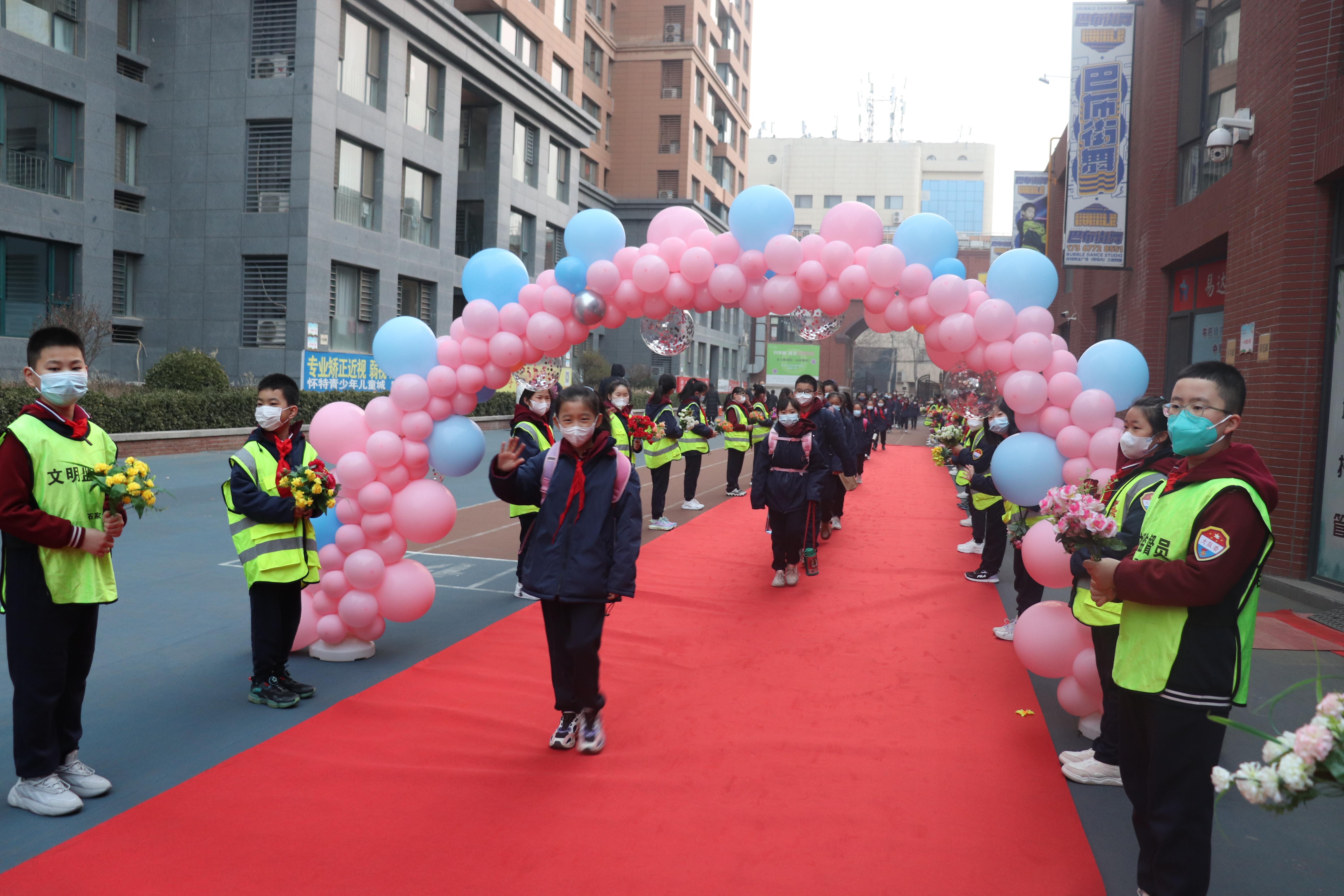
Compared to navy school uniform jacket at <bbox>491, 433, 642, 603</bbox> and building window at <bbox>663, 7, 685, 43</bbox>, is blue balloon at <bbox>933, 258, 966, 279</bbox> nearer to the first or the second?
navy school uniform jacket at <bbox>491, 433, 642, 603</bbox>

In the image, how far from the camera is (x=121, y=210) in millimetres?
22078

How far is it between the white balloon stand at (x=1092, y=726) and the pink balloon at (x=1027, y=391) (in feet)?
6.19

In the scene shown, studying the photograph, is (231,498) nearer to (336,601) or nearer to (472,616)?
(336,601)

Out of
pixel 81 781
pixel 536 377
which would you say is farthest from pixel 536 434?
pixel 81 781

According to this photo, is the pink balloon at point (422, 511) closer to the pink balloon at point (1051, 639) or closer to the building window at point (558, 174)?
the pink balloon at point (1051, 639)

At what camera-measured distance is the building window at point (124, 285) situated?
2233 centimetres

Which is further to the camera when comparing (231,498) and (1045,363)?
(1045,363)

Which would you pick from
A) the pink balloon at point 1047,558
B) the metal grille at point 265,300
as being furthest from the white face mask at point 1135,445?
the metal grille at point 265,300

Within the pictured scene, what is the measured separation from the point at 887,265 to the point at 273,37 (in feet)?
67.0

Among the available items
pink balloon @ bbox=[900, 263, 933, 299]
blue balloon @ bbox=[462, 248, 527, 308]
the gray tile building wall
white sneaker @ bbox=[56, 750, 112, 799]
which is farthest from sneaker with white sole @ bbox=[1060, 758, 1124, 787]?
the gray tile building wall

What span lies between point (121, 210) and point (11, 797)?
22.1m

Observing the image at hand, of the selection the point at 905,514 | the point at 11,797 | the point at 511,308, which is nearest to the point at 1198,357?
the point at 905,514

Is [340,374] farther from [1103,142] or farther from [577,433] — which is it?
[577,433]

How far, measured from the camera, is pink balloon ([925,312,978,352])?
6074 mm
